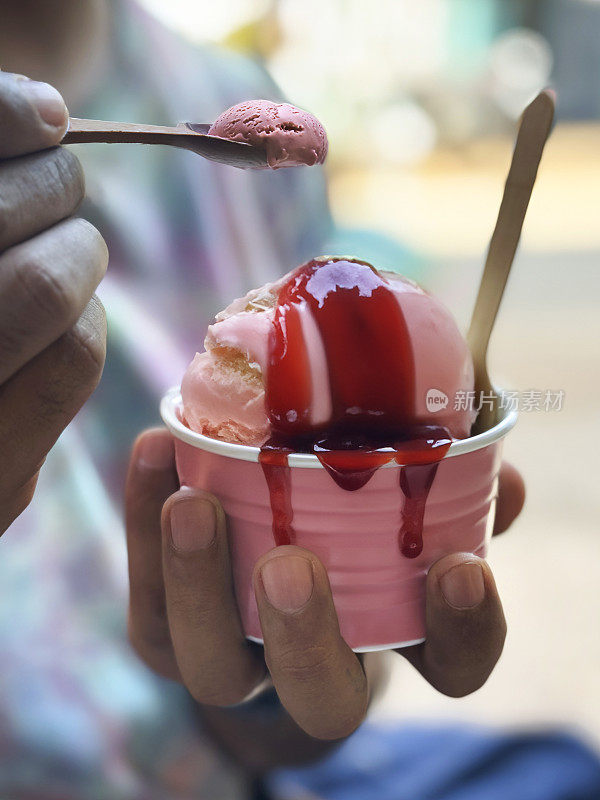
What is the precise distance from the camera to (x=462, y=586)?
2.36 ft

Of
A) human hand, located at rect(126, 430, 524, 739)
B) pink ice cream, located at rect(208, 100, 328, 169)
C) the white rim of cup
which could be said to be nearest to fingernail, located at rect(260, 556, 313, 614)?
human hand, located at rect(126, 430, 524, 739)

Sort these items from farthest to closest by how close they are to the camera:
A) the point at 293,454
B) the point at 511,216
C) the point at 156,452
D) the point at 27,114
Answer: the point at 156,452
the point at 511,216
the point at 293,454
the point at 27,114

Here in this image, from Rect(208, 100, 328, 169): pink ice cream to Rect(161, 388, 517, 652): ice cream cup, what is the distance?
0.31m

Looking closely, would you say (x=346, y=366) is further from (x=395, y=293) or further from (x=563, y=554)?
(x=563, y=554)

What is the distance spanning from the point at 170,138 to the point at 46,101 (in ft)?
0.45

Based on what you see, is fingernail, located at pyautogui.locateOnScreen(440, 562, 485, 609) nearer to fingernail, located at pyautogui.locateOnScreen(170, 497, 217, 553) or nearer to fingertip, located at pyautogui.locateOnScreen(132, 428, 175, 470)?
fingernail, located at pyautogui.locateOnScreen(170, 497, 217, 553)

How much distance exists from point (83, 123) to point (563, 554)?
2.04 m

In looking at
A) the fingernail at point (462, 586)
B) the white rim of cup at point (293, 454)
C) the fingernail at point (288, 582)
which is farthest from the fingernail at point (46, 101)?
the fingernail at point (462, 586)

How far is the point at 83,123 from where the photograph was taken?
2.24 feet

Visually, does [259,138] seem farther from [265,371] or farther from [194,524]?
[194,524]

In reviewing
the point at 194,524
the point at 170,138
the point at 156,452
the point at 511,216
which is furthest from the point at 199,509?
the point at 511,216

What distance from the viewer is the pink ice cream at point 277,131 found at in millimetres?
748

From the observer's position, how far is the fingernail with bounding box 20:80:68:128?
1.88 ft

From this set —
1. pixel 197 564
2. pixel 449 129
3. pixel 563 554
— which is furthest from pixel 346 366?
pixel 449 129
